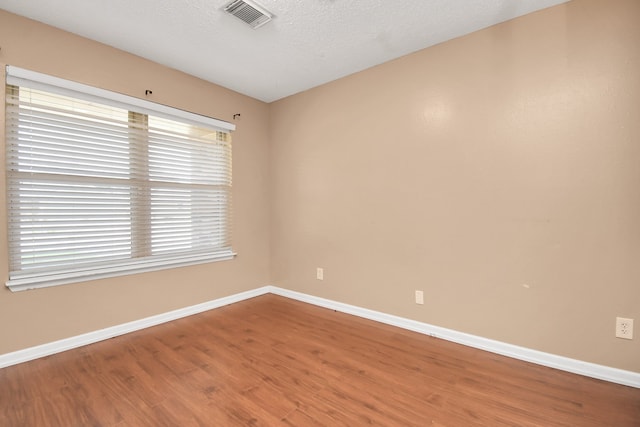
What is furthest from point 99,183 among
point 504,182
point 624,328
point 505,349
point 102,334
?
point 624,328

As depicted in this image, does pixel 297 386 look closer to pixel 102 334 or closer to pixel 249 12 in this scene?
pixel 102 334

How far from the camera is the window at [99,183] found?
2143mm

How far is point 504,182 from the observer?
2195 millimetres

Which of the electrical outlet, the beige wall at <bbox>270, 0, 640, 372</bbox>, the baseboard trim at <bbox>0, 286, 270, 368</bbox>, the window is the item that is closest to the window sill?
the window

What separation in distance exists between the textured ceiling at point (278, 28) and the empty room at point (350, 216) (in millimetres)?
20

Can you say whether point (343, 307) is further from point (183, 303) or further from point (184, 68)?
point (184, 68)

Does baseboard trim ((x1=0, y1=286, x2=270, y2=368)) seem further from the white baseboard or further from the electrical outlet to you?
the electrical outlet

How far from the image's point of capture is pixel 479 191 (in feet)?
7.55

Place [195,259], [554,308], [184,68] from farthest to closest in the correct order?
1. [195,259]
2. [184,68]
3. [554,308]

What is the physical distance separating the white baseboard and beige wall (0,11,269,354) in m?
0.06

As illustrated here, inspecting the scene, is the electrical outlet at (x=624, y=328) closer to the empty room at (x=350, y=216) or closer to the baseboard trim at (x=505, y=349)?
the empty room at (x=350, y=216)

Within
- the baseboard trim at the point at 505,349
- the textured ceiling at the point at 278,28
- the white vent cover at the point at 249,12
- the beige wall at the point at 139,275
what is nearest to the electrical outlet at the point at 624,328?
the baseboard trim at the point at 505,349

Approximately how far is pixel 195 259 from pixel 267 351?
1416mm

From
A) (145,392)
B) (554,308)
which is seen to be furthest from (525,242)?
(145,392)
